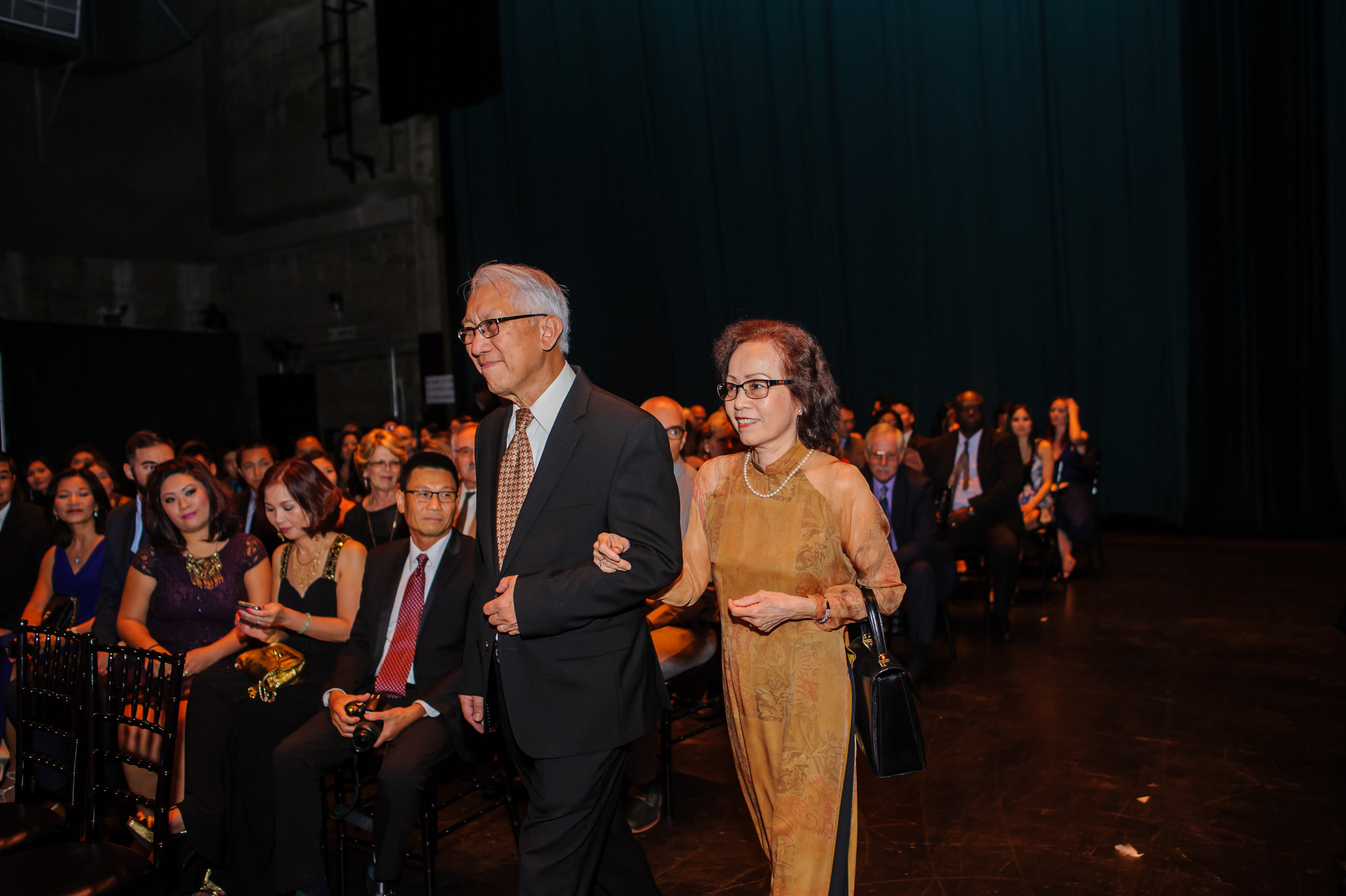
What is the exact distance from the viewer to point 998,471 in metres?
5.64

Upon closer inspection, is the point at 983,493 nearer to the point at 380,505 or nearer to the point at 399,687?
the point at 380,505

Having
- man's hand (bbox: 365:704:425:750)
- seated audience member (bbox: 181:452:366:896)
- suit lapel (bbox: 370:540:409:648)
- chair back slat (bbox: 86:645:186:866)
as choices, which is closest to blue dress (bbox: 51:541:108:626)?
seated audience member (bbox: 181:452:366:896)

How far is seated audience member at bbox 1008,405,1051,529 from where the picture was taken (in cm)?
614

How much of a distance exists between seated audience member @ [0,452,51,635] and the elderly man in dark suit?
3468 millimetres

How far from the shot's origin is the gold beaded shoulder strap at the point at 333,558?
3.12m

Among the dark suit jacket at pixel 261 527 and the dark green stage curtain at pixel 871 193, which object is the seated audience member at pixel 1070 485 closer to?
the dark green stage curtain at pixel 871 193

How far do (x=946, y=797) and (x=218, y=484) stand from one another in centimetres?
282

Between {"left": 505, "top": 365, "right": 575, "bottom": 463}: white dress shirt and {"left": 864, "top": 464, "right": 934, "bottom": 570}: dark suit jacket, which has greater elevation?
{"left": 505, "top": 365, "right": 575, "bottom": 463}: white dress shirt

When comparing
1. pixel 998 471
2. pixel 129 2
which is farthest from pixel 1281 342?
pixel 129 2

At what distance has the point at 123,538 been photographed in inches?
154

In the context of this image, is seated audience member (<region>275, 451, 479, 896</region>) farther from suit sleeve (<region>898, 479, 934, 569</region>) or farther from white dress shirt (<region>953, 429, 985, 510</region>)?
white dress shirt (<region>953, 429, 985, 510</region>)

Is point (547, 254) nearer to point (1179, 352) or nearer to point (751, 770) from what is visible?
point (1179, 352)

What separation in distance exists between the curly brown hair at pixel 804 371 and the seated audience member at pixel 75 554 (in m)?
3.36

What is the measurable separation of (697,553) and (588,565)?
1.27 feet
